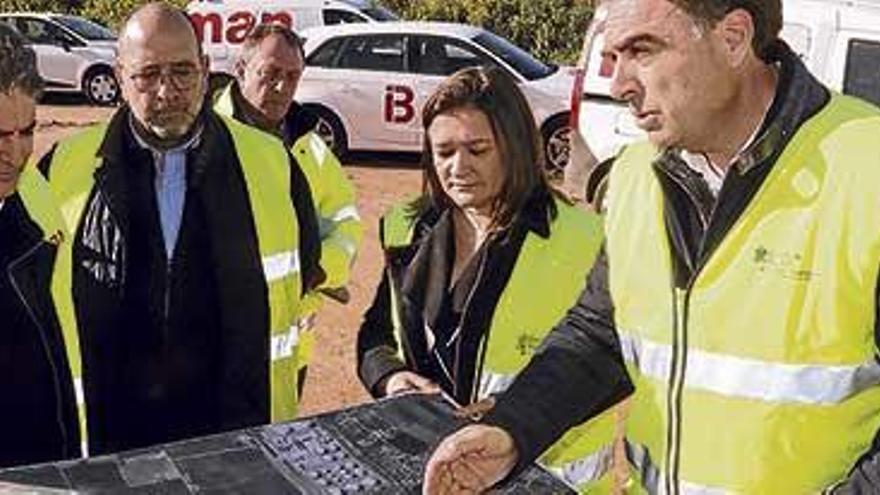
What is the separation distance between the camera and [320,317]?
746cm

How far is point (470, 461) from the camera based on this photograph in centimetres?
225

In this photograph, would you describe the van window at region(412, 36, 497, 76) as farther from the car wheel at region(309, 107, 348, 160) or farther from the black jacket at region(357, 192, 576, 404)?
the black jacket at region(357, 192, 576, 404)

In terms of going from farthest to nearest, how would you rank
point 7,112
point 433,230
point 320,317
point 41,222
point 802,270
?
point 320,317 < point 433,230 < point 41,222 < point 7,112 < point 802,270

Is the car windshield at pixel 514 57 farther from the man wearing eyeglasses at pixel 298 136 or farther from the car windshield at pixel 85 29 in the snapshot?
the man wearing eyeglasses at pixel 298 136

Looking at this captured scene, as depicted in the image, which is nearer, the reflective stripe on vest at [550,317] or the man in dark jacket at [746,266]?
the man in dark jacket at [746,266]

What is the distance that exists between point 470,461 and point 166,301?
1.12 m

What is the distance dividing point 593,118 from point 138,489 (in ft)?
23.9

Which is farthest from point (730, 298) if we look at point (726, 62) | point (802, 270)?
point (726, 62)

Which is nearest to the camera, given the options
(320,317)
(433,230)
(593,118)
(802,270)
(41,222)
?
(802,270)

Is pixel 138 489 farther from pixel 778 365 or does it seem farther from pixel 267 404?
pixel 267 404

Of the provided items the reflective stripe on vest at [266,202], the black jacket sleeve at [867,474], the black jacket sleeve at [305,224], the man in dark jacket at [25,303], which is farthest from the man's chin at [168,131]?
the black jacket sleeve at [867,474]

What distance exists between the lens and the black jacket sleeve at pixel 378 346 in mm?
3059

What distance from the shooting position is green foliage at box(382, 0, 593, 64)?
19.0m

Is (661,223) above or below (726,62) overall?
below
